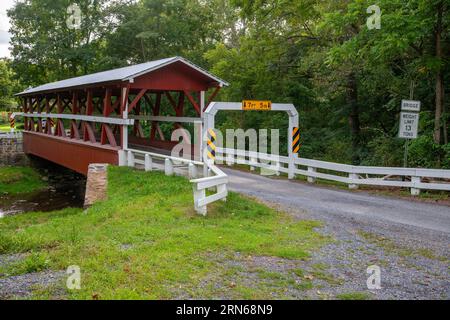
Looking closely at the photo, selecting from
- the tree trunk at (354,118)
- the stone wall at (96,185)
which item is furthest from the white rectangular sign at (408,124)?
the stone wall at (96,185)

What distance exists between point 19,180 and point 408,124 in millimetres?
19500

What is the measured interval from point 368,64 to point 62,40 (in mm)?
29373

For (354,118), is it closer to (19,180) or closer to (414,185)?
(414,185)

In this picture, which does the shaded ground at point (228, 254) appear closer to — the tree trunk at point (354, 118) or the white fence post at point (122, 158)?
the white fence post at point (122, 158)

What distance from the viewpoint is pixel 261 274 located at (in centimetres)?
548

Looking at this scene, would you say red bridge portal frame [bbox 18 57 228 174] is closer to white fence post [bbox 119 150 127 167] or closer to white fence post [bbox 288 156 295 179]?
white fence post [bbox 119 150 127 167]

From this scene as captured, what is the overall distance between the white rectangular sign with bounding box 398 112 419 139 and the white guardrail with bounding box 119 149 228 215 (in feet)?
17.1

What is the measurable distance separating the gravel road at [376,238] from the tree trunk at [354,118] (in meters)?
5.63

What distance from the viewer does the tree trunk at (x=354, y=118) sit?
17562 millimetres

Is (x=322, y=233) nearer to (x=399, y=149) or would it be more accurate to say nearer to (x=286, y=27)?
(x=399, y=149)

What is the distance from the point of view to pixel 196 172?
1193 cm

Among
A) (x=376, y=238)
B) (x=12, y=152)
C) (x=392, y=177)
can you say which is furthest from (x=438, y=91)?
(x=12, y=152)

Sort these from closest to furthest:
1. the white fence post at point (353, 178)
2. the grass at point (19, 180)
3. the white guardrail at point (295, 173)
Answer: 1. the white guardrail at point (295, 173)
2. the white fence post at point (353, 178)
3. the grass at point (19, 180)
